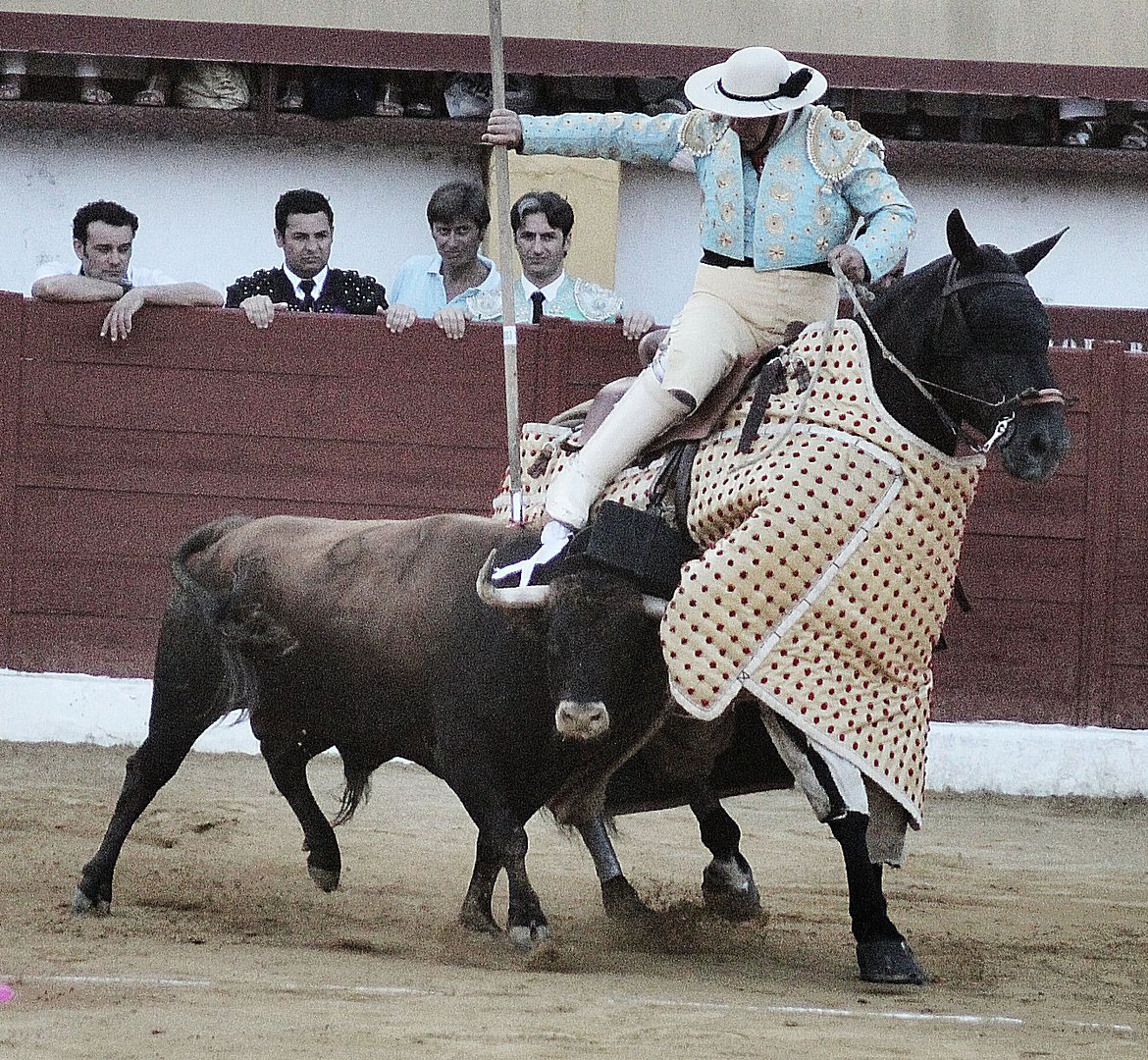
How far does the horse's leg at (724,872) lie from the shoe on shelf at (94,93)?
18.7ft

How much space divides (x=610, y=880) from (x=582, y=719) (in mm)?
946

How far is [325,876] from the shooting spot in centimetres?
524

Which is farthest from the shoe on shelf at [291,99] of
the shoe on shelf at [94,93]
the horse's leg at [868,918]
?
the horse's leg at [868,918]

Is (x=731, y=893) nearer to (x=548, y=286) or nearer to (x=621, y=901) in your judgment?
(x=621, y=901)

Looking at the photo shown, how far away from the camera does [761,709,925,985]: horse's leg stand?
4430mm

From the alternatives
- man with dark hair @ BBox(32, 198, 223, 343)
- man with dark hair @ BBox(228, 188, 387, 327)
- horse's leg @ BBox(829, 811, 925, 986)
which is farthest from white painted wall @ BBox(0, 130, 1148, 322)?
horse's leg @ BBox(829, 811, 925, 986)

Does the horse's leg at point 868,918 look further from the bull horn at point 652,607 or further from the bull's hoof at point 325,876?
the bull's hoof at point 325,876

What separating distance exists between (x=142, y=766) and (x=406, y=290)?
3.00 meters

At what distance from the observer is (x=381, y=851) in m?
6.06

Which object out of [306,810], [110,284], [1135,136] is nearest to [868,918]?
[306,810]

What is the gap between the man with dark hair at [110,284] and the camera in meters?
7.41

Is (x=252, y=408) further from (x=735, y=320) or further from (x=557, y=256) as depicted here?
(x=735, y=320)

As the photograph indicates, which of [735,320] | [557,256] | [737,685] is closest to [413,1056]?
[737,685]

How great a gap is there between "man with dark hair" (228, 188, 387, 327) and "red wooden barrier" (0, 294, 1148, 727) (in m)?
0.13
